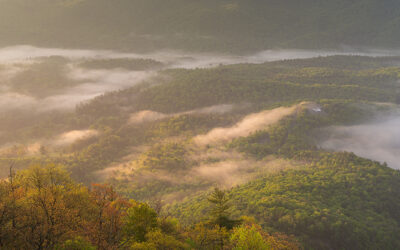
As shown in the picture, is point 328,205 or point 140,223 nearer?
point 140,223

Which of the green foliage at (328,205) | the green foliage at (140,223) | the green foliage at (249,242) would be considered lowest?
the green foliage at (328,205)

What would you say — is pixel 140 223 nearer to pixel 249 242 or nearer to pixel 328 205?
pixel 249 242

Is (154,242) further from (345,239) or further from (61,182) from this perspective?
(345,239)

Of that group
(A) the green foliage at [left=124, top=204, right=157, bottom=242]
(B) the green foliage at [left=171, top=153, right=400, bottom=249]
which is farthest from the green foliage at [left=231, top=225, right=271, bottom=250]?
(B) the green foliage at [left=171, top=153, right=400, bottom=249]

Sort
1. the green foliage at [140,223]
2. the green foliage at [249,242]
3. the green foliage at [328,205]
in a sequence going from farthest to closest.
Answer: the green foliage at [328,205]
the green foliage at [140,223]
the green foliage at [249,242]

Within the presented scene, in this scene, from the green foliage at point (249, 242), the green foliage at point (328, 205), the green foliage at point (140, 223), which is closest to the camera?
the green foliage at point (249, 242)

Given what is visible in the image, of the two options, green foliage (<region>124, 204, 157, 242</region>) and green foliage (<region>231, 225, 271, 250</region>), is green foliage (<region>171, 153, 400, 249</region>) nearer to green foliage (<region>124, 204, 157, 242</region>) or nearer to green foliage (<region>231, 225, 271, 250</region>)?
green foliage (<region>231, 225, 271, 250</region>)

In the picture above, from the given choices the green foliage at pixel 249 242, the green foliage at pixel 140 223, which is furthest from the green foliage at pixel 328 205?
the green foliage at pixel 140 223

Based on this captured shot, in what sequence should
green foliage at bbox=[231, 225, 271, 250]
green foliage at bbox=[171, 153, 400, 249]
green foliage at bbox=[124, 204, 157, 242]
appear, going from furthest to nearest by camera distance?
green foliage at bbox=[171, 153, 400, 249] < green foliage at bbox=[124, 204, 157, 242] < green foliage at bbox=[231, 225, 271, 250]

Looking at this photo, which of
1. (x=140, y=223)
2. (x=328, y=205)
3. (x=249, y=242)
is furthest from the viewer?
(x=328, y=205)

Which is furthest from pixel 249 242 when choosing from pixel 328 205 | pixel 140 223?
pixel 328 205

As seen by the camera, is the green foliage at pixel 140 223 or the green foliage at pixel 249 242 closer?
the green foliage at pixel 249 242

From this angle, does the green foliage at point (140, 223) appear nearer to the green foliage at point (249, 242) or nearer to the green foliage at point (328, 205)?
the green foliage at point (249, 242)
